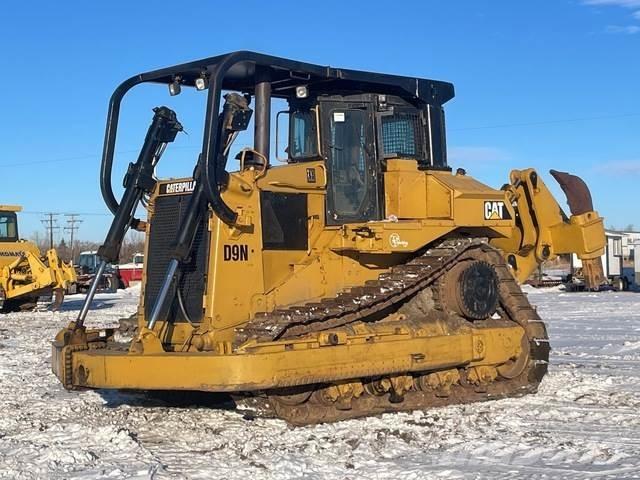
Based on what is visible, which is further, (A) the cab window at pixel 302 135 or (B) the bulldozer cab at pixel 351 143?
(A) the cab window at pixel 302 135

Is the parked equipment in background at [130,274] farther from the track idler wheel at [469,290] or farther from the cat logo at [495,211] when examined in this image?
the track idler wheel at [469,290]

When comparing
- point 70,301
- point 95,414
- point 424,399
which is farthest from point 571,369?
point 70,301

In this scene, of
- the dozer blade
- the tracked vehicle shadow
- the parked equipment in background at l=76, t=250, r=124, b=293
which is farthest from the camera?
the parked equipment in background at l=76, t=250, r=124, b=293

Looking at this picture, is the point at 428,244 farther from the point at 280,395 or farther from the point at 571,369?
the point at 571,369

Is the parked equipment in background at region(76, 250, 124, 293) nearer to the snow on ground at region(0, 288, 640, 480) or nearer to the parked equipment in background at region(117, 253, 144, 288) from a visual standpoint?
the parked equipment in background at region(117, 253, 144, 288)

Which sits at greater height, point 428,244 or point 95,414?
point 428,244

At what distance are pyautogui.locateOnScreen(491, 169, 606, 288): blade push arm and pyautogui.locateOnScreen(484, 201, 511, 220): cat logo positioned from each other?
→ 0.72 m

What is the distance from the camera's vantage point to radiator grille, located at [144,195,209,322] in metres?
8.75

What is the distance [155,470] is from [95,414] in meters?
2.65

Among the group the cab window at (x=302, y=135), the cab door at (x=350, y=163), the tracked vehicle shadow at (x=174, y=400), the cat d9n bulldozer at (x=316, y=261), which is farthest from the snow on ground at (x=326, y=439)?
the cab window at (x=302, y=135)

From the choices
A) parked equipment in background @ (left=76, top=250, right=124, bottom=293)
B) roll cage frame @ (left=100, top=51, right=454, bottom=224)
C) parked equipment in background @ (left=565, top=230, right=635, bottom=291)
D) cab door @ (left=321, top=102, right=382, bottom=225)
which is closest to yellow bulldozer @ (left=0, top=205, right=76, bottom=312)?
parked equipment in background @ (left=76, top=250, right=124, bottom=293)

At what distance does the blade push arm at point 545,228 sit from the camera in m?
11.2

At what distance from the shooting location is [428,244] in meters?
9.83

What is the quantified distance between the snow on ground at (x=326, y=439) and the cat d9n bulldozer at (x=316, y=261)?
1.44 ft
